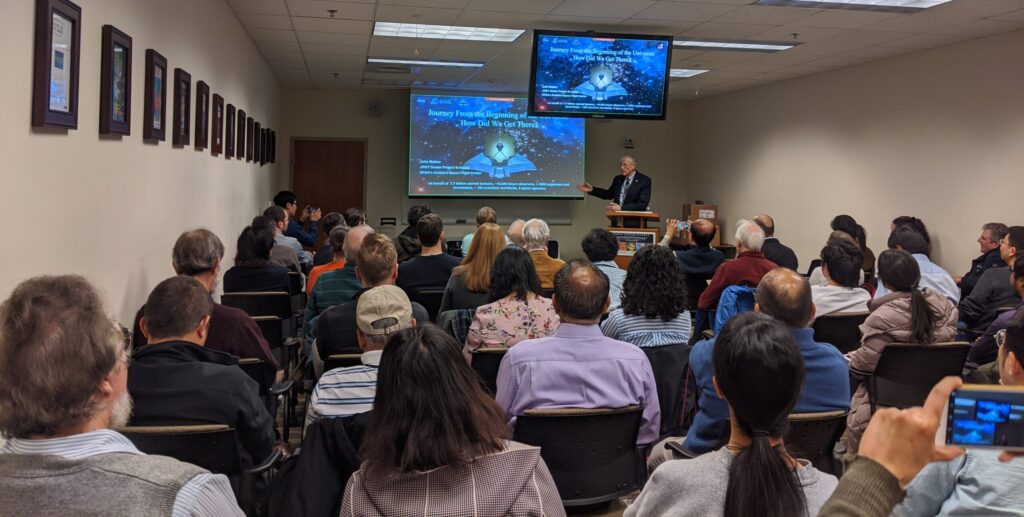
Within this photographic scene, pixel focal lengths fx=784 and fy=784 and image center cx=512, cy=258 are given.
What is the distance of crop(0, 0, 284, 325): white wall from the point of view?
2484 mm

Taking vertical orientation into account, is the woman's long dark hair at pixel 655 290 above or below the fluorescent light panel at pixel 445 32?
below

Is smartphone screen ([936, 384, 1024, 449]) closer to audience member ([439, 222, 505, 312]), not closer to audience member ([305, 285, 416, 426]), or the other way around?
audience member ([305, 285, 416, 426])

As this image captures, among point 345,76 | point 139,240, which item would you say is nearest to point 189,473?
point 139,240

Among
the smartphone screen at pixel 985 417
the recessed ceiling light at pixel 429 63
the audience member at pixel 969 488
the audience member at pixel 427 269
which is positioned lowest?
the audience member at pixel 969 488

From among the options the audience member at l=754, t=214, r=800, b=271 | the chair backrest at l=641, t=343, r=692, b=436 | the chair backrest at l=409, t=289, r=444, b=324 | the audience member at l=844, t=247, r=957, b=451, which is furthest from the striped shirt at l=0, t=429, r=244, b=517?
the audience member at l=754, t=214, r=800, b=271

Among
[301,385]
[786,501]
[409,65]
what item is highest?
[409,65]

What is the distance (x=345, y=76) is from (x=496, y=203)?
10.2 feet

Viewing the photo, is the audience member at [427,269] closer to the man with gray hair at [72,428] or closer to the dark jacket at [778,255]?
the dark jacket at [778,255]

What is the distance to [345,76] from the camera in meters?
11.0

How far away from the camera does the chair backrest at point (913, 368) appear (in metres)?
3.53

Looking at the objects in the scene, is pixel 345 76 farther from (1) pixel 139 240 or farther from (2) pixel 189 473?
(2) pixel 189 473

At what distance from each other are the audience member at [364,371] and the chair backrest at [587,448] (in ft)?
1.62

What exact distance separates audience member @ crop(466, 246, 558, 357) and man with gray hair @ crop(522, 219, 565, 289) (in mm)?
1041

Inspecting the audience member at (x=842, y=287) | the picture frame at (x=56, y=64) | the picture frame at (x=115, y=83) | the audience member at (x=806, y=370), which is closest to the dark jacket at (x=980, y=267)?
the audience member at (x=842, y=287)
